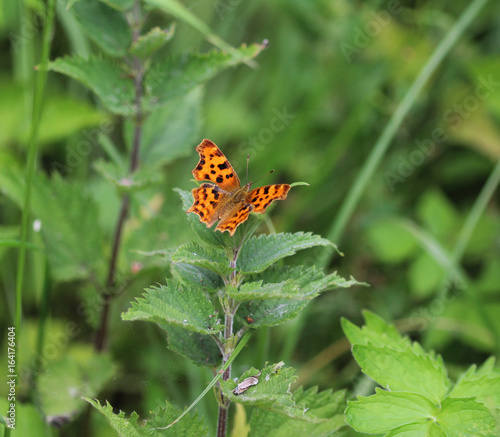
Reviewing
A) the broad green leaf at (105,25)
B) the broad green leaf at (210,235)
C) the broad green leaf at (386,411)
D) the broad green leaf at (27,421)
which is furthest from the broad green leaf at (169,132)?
the broad green leaf at (386,411)

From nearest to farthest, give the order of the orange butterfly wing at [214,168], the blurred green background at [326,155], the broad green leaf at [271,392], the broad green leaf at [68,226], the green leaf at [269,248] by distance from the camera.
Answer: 1. the broad green leaf at [271,392]
2. the green leaf at [269,248]
3. the orange butterfly wing at [214,168]
4. the broad green leaf at [68,226]
5. the blurred green background at [326,155]

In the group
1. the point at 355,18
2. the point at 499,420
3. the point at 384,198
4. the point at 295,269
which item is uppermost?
the point at 355,18

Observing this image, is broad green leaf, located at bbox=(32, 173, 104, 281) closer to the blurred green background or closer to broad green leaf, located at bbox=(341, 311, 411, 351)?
the blurred green background

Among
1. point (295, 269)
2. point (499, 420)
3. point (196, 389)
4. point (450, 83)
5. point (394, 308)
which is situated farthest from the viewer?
point (450, 83)

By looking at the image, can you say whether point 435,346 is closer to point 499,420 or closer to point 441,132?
point 499,420

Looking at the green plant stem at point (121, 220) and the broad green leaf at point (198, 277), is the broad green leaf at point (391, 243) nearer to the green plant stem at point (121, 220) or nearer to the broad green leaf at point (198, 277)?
the green plant stem at point (121, 220)

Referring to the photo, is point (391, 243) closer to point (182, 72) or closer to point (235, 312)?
point (182, 72)

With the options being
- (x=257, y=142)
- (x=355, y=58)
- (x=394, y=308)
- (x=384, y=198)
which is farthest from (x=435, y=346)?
(x=355, y=58)
